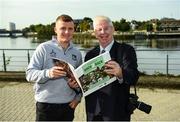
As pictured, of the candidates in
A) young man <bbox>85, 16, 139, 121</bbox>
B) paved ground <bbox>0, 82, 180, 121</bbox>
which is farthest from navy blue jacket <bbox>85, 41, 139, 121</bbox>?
paved ground <bbox>0, 82, 180, 121</bbox>

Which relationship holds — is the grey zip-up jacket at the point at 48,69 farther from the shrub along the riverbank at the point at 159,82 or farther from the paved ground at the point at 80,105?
the shrub along the riverbank at the point at 159,82

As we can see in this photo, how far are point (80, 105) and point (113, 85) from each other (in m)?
4.36

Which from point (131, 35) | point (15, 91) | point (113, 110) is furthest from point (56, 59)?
point (131, 35)

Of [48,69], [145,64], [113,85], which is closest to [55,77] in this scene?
[48,69]

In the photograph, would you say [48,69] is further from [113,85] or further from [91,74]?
[113,85]

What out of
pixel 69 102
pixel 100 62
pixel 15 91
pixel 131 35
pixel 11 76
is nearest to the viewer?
pixel 100 62

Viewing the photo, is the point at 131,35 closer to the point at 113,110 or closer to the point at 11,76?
the point at 11,76

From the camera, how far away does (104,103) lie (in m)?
→ 3.23

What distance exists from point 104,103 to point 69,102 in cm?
46

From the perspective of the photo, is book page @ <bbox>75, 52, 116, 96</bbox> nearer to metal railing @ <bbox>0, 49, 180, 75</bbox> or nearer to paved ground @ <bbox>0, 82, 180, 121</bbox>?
paved ground @ <bbox>0, 82, 180, 121</bbox>

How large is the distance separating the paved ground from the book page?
3.37 meters

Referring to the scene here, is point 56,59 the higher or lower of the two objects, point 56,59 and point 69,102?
the higher

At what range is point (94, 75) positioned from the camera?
10.3 feet

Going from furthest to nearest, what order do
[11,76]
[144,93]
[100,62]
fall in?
1. [11,76]
2. [144,93]
3. [100,62]
